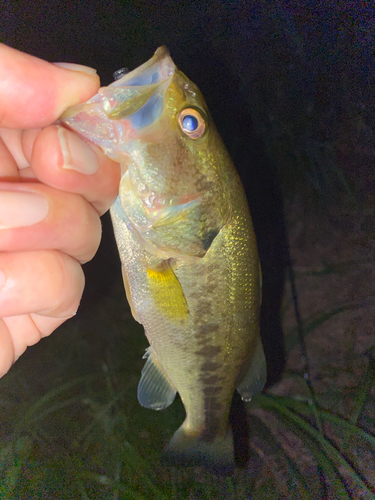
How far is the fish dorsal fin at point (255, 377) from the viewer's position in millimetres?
1069

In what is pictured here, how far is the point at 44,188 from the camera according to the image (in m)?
0.66

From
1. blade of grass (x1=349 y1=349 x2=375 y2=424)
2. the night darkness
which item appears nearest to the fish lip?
the night darkness

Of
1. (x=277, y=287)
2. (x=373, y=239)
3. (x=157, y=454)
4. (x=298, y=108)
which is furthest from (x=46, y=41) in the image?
(x=157, y=454)

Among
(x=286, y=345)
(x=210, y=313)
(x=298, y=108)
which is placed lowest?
(x=286, y=345)

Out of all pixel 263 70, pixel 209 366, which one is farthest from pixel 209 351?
pixel 263 70

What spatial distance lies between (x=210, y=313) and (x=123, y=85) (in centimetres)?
65

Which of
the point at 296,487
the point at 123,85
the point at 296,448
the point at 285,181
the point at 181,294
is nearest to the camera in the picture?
the point at 123,85

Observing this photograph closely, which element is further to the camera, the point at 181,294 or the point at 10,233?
the point at 181,294

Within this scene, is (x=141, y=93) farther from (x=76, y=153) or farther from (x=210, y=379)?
(x=210, y=379)

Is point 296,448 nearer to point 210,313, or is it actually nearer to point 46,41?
point 210,313

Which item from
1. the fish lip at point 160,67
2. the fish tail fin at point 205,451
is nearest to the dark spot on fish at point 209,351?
the fish tail fin at point 205,451

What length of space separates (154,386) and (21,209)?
0.87 meters

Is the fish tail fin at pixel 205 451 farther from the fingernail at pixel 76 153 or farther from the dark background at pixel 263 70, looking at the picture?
the fingernail at pixel 76 153

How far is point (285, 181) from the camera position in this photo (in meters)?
1.80
